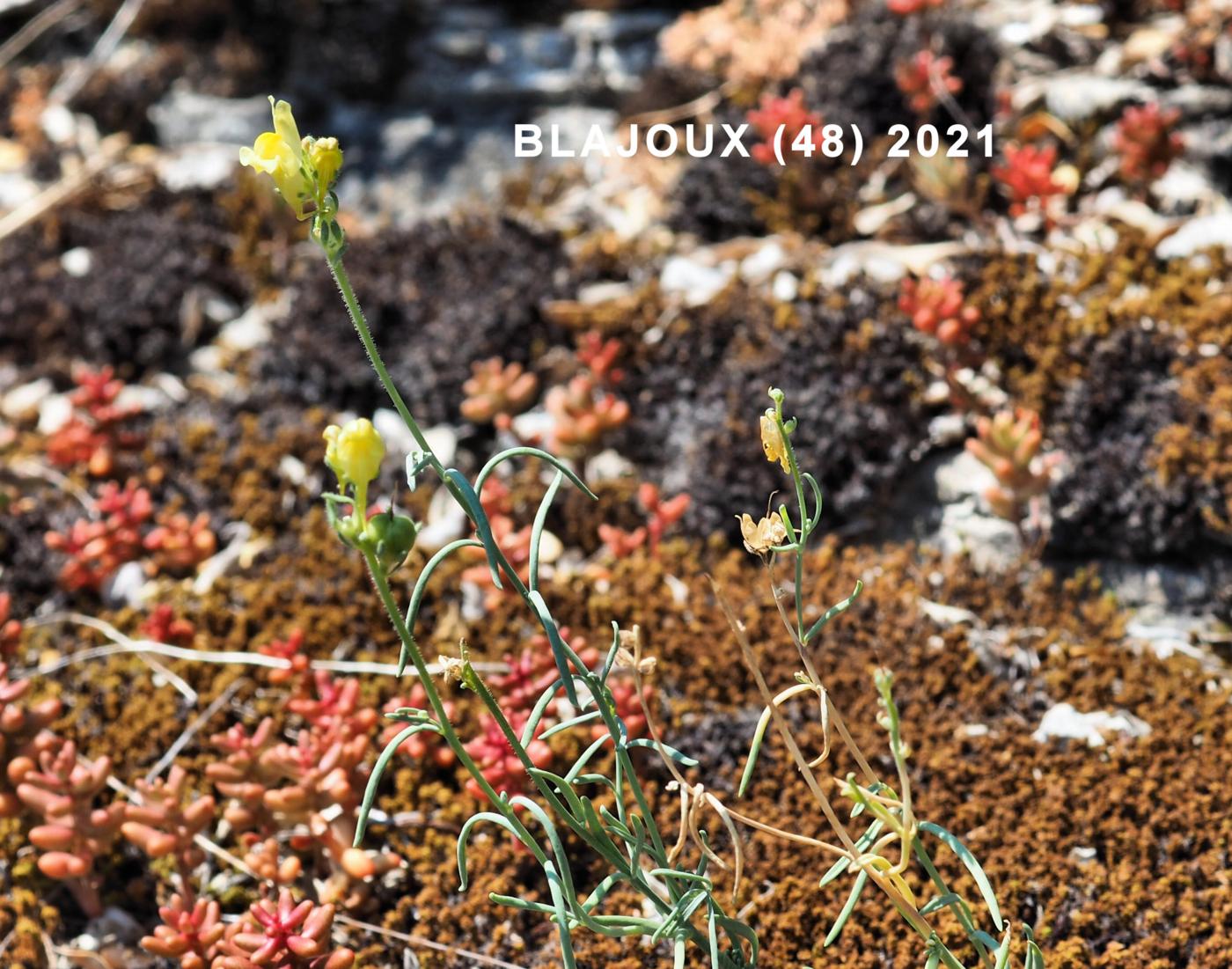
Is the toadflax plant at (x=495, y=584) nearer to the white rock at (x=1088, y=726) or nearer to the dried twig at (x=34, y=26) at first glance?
the white rock at (x=1088, y=726)

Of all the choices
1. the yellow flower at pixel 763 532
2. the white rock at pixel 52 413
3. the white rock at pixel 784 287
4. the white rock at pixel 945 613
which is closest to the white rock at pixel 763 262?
the white rock at pixel 784 287

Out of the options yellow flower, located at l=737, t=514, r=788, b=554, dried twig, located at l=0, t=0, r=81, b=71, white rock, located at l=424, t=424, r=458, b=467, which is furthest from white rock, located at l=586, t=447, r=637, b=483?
dried twig, located at l=0, t=0, r=81, b=71

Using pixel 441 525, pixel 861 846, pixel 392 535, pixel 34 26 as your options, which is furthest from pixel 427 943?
pixel 34 26

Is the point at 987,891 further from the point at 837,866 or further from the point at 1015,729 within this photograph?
the point at 1015,729

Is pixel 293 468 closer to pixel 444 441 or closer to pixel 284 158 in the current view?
pixel 444 441

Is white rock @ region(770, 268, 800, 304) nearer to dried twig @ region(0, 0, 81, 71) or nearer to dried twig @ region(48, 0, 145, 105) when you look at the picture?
dried twig @ region(48, 0, 145, 105)

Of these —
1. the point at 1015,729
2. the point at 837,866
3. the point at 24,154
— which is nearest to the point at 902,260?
the point at 1015,729
